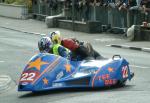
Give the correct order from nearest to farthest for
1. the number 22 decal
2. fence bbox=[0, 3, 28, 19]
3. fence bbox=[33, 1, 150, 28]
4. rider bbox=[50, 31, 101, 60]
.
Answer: the number 22 decal < rider bbox=[50, 31, 101, 60] < fence bbox=[33, 1, 150, 28] < fence bbox=[0, 3, 28, 19]

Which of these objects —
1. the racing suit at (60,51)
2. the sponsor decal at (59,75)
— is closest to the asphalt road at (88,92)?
the sponsor decal at (59,75)

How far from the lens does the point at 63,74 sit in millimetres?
13055

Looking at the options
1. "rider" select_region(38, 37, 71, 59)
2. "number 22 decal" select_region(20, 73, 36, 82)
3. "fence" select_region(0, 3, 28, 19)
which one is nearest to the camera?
"number 22 decal" select_region(20, 73, 36, 82)

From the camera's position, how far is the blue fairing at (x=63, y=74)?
42.0 ft

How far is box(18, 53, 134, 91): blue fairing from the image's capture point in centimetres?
1280

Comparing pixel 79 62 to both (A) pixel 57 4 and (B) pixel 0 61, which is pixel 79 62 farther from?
(A) pixel 57 4

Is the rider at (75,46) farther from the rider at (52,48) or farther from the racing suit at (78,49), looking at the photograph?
the rider at (52,48)

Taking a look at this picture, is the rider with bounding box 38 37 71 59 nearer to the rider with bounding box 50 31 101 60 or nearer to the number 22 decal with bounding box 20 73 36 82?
the rider with bounding box 50 31 101 60

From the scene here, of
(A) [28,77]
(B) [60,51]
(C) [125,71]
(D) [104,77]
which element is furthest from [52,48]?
(C) [125,71]

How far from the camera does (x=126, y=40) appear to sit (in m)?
30.4

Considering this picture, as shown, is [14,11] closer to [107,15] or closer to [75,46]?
[107,15]

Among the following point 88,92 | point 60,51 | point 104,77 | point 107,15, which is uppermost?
point 107,15

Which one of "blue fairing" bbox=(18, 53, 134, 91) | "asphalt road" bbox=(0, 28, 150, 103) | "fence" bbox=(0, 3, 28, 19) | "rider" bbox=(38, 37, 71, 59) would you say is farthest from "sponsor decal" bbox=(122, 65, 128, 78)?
"fence" bbox=(0, 3, 28, 19)

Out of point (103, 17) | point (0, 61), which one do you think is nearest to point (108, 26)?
point (103, 17)
